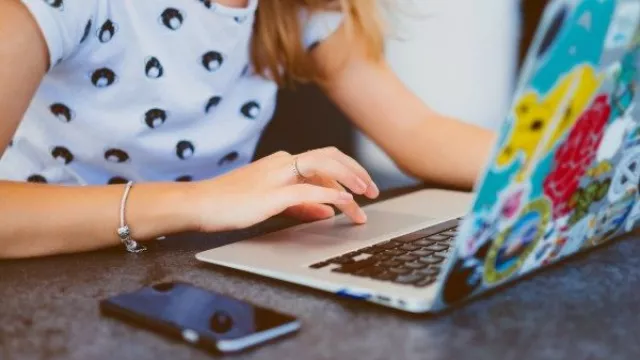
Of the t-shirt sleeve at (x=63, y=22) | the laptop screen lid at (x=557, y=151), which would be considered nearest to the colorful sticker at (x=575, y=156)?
the laptop screen lid at (x=557, y=151)

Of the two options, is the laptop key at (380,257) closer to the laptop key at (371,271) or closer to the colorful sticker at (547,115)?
the laptop key at (371,271)

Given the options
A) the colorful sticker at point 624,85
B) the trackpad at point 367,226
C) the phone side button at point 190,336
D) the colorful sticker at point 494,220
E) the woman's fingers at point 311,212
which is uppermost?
the colorful sticker at point 624,85

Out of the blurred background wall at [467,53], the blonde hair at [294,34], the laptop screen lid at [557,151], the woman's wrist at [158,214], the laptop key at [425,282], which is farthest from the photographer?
the blurred background wall at [467,53]

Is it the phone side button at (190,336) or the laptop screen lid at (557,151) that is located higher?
the laptop screen lid at (557,151)

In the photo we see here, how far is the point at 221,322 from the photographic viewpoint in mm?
528

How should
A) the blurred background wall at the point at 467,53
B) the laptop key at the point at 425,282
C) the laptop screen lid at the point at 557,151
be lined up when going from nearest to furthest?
the laptop screen lid at the point at 557,151
the laptop key at the point at 425,282
the blurred background wall at the point at 467,53

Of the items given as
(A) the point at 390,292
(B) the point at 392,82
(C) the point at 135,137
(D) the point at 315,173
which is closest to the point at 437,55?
(B) the point at 392,82

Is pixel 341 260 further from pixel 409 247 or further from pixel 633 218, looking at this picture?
pixel 633 218

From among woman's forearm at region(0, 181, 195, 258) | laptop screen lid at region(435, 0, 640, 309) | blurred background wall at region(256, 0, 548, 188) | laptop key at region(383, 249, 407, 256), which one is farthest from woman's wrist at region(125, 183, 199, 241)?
blurred background wall at region(256, 0, 548, 188)

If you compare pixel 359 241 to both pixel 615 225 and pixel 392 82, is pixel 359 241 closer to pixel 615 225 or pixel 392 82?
pixel 615 225

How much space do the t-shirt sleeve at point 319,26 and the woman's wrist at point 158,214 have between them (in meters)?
0.52

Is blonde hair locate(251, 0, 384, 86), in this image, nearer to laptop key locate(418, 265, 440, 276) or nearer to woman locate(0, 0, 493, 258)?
woman locate(0, 0, 493, 258)

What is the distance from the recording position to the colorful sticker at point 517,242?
521 millimetres

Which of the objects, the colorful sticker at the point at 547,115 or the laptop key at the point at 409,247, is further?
the laptop key at the point at 409,247
